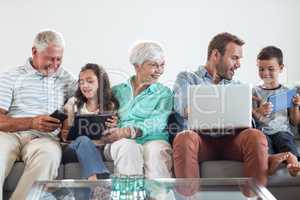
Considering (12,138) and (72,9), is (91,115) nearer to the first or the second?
(12,138)

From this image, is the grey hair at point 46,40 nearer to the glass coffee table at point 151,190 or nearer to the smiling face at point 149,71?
the smiling face at point 149,71

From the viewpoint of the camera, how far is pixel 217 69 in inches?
109

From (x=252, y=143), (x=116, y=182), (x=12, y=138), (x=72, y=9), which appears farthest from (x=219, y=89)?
(x=72, y=9)

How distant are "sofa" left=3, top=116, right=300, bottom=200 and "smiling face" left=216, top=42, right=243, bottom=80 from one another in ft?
1.94

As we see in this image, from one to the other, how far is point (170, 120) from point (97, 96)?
15.8 inches

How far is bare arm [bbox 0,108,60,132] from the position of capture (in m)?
2.52

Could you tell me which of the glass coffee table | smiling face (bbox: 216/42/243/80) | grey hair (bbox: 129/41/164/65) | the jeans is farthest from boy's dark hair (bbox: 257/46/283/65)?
the glass coffee table

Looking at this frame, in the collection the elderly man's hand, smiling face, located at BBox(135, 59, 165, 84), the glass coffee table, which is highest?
smiling face, located at BBox(135, 59, 165, 84)

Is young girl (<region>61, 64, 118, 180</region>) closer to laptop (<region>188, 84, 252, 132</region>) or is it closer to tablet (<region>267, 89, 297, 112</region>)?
laptop (<region>188, 84, 252, 132</region>)

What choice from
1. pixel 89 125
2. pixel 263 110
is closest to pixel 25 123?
pixel 89 125

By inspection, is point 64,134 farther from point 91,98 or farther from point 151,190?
point 151,190

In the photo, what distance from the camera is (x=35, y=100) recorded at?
2629 millimetres

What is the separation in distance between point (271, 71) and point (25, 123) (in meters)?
1.34

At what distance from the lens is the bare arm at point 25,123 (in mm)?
2523
